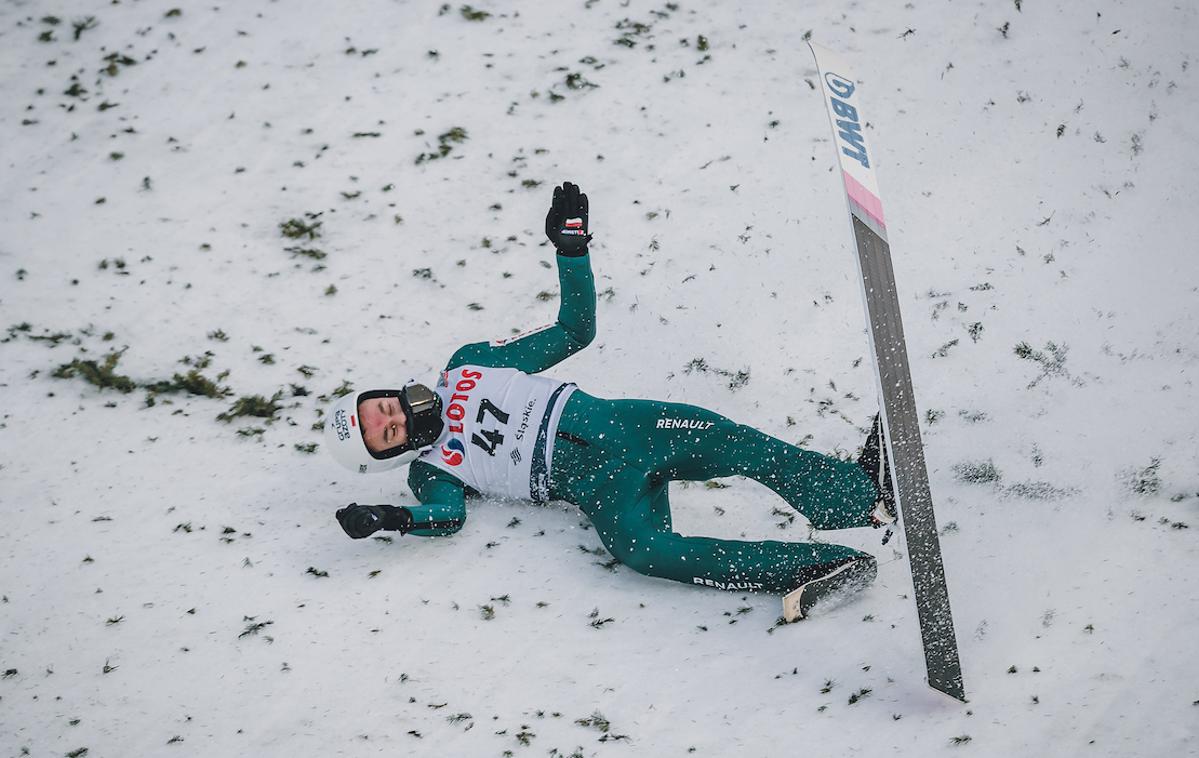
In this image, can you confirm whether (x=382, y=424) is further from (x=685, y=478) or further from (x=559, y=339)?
(x=685, y=478)

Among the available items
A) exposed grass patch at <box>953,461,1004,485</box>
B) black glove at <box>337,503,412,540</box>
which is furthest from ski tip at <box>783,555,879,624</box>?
black glove at <box>337,503,412,540</box>

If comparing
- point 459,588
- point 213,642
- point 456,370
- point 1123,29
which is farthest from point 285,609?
point 1123,29

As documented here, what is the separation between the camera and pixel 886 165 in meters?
7.04

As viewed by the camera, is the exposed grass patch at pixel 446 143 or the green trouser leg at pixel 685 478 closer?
the green trouser leg at pixel 685 478

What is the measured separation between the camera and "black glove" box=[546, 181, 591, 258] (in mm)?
4762

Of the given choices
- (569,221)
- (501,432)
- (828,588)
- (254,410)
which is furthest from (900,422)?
(254,410)

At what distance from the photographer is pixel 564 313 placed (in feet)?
A: 16.8

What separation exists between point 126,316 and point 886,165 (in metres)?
5.09

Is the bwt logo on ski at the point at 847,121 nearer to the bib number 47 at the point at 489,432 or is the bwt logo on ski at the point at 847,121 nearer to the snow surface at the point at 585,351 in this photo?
the snow surface at the point at 585,351

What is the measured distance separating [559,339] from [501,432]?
546 millimetres

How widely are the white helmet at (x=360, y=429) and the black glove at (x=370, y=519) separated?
401mm

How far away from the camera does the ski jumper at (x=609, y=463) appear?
4430 mm

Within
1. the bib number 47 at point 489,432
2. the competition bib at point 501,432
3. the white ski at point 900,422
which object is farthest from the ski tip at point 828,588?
the bib number 47 at point 489,432

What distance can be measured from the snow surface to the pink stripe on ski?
1409 millimetres
